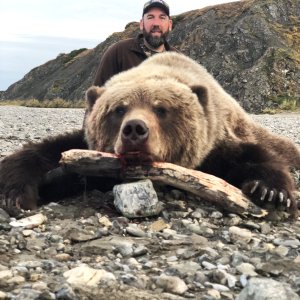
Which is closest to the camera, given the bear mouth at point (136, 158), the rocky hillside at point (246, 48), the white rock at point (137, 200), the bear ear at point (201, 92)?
the white rock at point (137, 200)

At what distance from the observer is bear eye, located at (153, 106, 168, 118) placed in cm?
356

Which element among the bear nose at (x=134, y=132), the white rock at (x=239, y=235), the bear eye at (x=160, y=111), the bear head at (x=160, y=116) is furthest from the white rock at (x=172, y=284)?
the bear eye at (x=160, y=111)

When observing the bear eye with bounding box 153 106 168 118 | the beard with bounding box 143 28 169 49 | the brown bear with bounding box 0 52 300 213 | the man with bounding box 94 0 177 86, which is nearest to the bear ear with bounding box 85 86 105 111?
the brown bear with bounding box 0 52 300 213

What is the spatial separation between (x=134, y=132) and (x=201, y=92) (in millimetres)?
1025

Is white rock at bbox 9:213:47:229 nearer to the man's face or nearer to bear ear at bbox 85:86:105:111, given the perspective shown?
bear ear at bbox 85:86:105:111

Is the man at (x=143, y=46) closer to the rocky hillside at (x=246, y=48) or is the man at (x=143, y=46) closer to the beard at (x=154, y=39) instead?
the beard at (x=154, y=39)

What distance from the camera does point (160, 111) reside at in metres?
3.58

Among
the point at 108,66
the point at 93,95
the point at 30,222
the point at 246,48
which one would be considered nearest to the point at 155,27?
the point at 108,66

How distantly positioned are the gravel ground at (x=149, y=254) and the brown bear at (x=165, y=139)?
0.31 m

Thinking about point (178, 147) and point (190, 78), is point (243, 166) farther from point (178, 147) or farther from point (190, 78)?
point (190, 78)

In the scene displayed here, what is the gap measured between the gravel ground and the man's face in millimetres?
2833

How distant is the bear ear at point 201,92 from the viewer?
3859 millimetres

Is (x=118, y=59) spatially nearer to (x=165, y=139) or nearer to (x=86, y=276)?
(x=165, y=139)

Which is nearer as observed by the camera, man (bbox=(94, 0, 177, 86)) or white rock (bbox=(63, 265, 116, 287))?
white rock (bbox=(63, 265, 116, 287))
